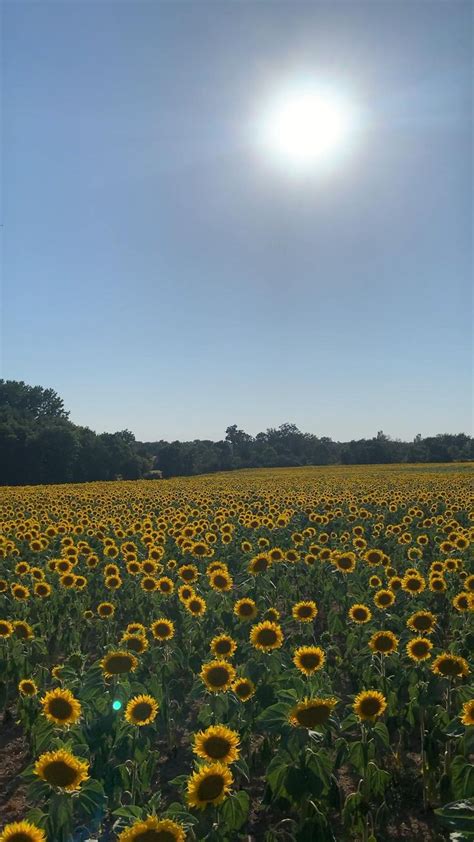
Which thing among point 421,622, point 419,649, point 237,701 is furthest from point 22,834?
point 421,622

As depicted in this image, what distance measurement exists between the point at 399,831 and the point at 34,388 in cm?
11679

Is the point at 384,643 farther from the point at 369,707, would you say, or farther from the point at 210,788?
the point at 210,788

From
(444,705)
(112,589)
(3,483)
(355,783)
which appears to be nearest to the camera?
(355,783)

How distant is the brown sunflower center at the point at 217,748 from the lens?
373cm

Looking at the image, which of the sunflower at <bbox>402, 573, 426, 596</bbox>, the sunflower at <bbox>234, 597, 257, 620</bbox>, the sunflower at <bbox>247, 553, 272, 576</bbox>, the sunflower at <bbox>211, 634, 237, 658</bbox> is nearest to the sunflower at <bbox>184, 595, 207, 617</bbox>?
the sunflower at <bbox>234, 597, 257, 620</bbox>

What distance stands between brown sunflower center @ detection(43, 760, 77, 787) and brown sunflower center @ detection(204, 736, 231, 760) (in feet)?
2.64

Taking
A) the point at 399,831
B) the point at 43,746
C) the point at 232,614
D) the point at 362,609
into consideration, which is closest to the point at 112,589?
the point at 232,614

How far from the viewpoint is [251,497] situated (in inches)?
957

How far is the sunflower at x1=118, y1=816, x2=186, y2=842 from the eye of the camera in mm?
2854

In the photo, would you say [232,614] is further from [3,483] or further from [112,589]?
[3,483]

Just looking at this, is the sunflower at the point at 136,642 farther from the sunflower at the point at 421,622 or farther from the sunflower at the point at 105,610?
the sunflower at the point at 421,622

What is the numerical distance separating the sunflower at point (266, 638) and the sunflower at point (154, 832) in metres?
2.80

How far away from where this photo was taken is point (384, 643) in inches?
226

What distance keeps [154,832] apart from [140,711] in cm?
193
